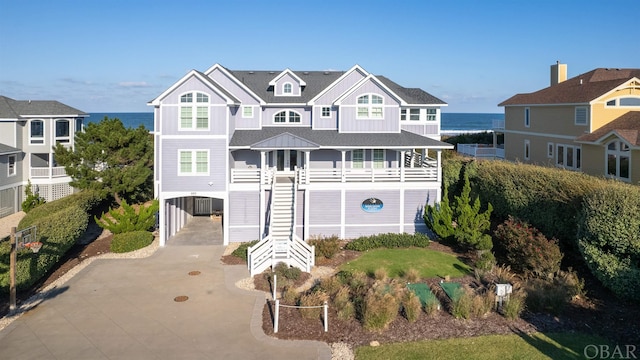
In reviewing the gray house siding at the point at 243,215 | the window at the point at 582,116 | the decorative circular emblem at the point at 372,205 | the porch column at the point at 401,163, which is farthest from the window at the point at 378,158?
the window at the point at 582,116

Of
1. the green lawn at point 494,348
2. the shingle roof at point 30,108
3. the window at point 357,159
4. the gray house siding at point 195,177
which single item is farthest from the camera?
the shingle roof at point 30,108

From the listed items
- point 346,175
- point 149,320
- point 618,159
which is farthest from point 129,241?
point 618,159

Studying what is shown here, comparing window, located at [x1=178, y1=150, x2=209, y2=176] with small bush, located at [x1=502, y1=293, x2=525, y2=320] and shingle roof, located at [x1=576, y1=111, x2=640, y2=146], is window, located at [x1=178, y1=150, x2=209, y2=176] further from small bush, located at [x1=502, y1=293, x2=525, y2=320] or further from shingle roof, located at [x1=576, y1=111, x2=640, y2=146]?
shingle roof, located at [x1=576, y1=111, x2=640, y2=146]

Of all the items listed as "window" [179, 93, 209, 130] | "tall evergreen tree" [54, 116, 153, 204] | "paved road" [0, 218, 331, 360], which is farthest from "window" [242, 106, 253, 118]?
"paved road" [0, 218, 331, 360]

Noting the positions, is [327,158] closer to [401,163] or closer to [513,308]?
[401,163]

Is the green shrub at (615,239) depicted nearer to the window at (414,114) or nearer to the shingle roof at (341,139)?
the shingle roof at (341,139)
